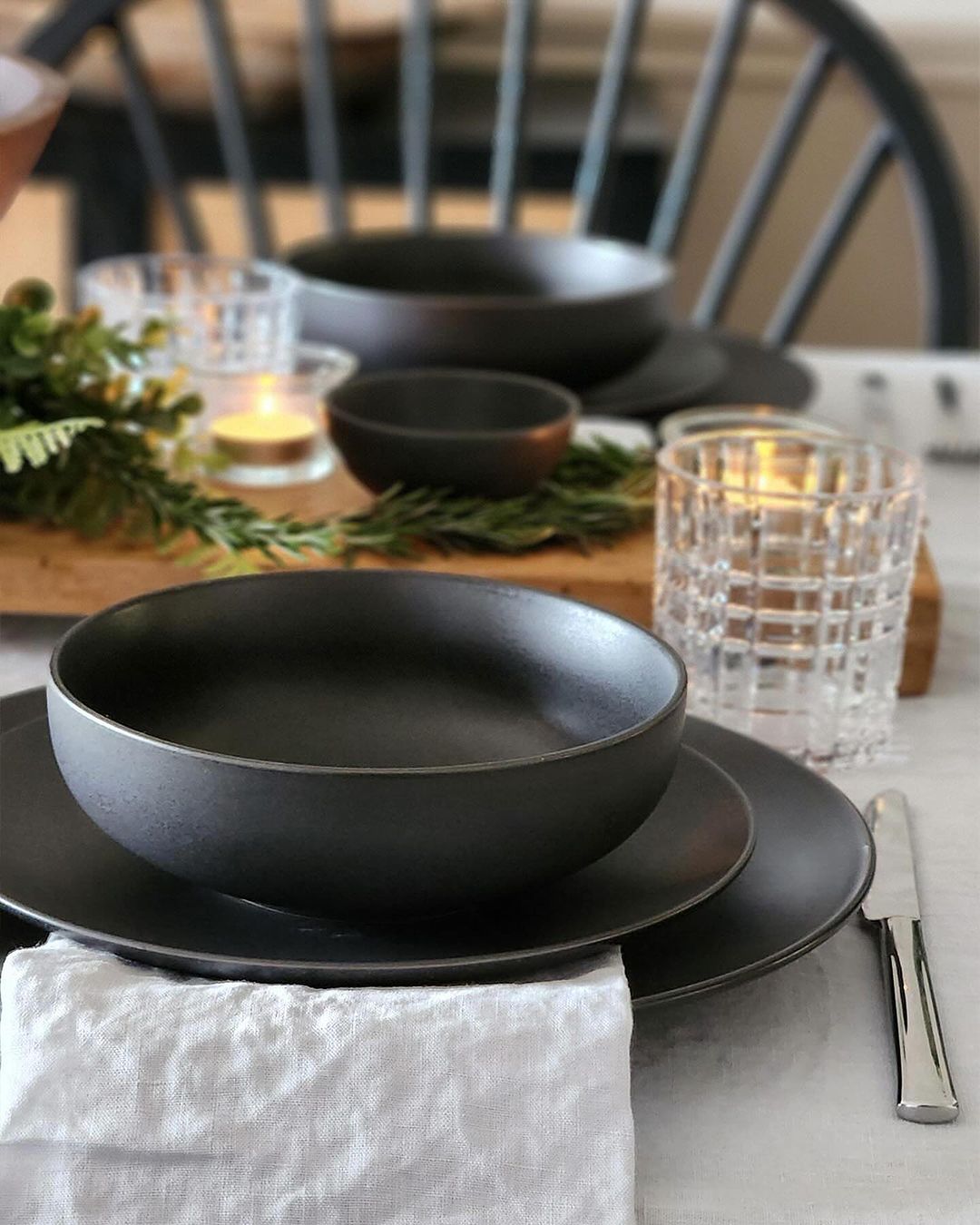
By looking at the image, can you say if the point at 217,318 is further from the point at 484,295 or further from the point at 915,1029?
the point at 915,1029

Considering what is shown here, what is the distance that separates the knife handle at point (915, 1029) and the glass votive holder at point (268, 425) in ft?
1.32

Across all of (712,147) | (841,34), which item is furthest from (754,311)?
(841,34)

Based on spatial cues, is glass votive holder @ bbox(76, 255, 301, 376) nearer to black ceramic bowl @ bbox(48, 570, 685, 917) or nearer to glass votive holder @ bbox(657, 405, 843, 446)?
glass votive holder @ bbox(657, 405, 843, 446)

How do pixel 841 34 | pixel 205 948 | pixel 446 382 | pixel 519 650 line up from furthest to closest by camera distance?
pixel 841 34 < pixel 446 382 < pixel 519 650 < pixel 205 948

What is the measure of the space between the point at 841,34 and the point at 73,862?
109 centimetres

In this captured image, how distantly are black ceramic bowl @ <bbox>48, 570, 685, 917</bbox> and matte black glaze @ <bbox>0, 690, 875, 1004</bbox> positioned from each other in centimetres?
1

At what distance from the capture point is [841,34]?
4.36 feet

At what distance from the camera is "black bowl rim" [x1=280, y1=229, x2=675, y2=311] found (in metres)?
0.89

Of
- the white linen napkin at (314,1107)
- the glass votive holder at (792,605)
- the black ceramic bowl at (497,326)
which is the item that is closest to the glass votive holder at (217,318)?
the black ceramic bowl at (497,326)

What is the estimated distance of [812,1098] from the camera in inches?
15.7

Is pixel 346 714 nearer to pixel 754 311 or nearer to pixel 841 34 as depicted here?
pixel 841 34

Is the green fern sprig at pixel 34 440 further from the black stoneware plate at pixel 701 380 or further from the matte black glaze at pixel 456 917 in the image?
the black stoneware plate at pixel 701 380

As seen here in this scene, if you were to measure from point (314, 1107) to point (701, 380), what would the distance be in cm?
69

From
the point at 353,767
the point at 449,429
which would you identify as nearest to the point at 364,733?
the point at 353,767
